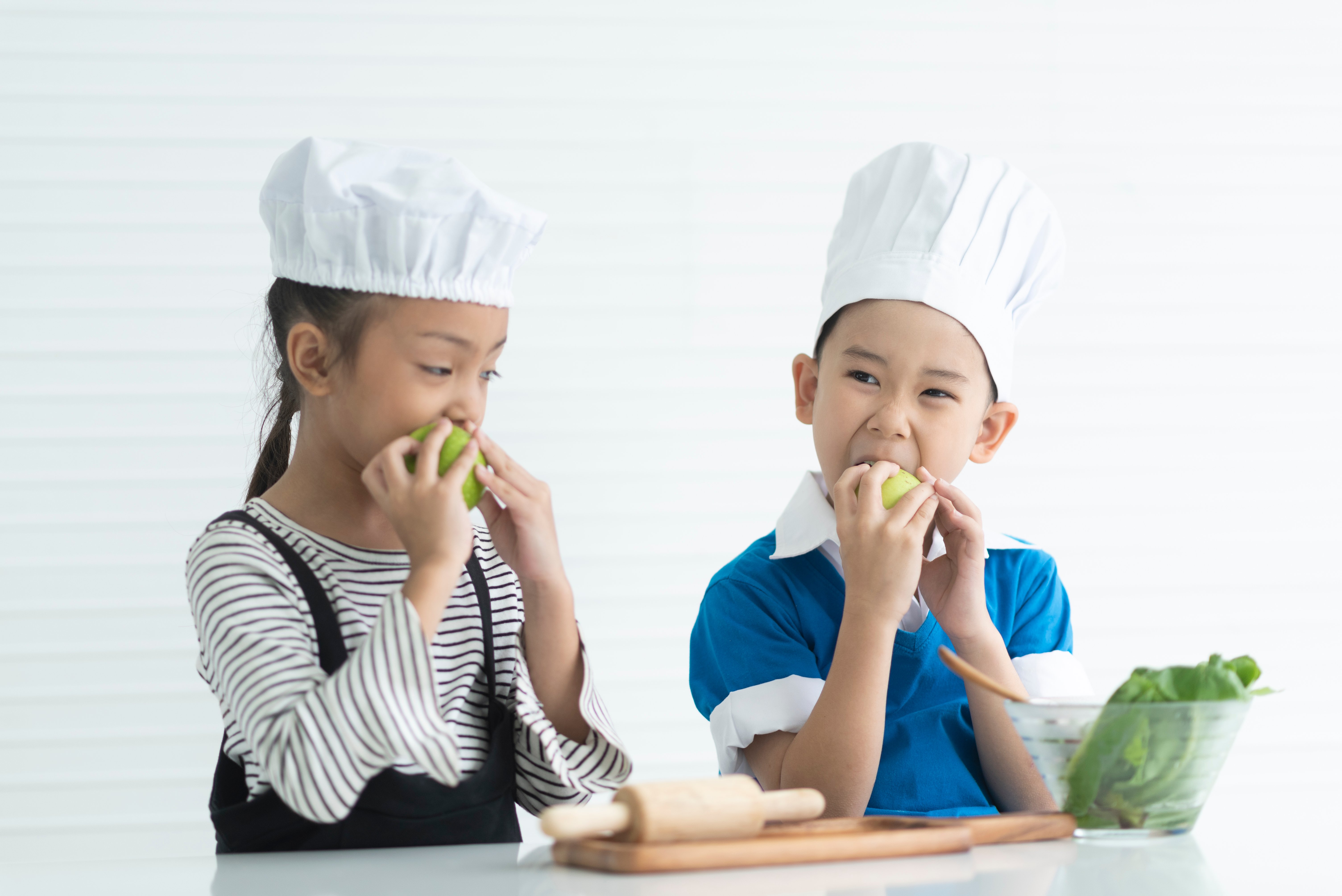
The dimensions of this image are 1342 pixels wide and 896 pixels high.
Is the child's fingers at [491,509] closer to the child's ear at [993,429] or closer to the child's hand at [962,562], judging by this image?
the child's hand at [962,562]

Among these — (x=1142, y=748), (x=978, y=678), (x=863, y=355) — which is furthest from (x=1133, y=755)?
(x=863, y=355)

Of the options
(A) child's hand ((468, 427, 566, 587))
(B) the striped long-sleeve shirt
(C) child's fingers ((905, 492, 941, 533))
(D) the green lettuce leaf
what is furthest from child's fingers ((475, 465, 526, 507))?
(D) the green lettuce leaf

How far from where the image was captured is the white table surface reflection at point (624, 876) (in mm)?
854

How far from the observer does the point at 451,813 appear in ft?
4.04

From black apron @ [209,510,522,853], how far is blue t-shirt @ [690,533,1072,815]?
14.7 inches

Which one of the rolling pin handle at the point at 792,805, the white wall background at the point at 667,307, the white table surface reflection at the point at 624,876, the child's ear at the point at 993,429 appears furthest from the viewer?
the white wall background at the point at 667,307

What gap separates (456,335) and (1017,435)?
1.81 metres

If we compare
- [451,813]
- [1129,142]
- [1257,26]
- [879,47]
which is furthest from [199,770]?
[1257,26]

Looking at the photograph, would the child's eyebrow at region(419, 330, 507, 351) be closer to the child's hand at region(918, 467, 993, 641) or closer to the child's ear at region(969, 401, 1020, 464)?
the child's hand at region(918, 467, 993, 641)

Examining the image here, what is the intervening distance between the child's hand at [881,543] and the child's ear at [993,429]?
221 mm

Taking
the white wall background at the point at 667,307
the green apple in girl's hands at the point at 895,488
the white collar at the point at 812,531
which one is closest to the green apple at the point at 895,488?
the green apple in girl's hands at the point at 895,488

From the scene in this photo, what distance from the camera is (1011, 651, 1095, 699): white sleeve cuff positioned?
4.96 ft

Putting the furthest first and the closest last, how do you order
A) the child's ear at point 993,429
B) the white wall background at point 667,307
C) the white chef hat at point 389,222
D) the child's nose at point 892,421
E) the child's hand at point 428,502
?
the white wall background at point 667,307 → the child's ear at point 993,429 → the child's nose at point 892,421 → the white chef hat at point 389,222 → the child's hand at point 428,502

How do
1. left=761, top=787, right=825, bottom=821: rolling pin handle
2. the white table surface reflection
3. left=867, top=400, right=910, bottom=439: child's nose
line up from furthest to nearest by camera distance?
left=867, top=400, right=910, bottom=439: child's nose → left=761, top=787, right=825, bottom=821: rolling pin handle → the white table surface reflection
